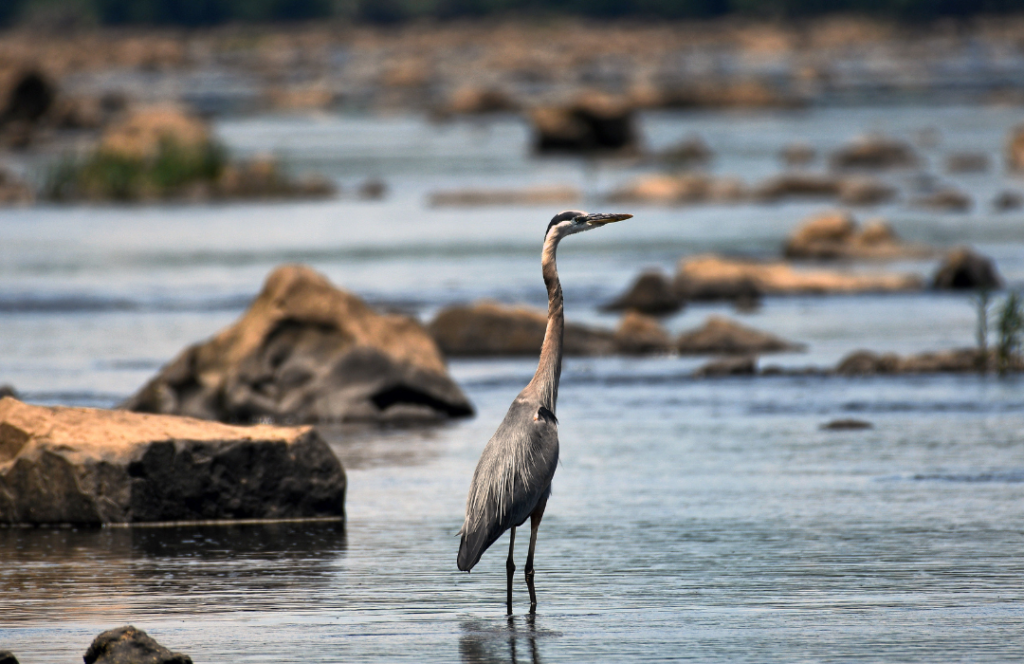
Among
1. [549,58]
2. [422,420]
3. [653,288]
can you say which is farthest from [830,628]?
[549,58]

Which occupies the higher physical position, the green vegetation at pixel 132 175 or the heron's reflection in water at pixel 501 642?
the heron's reflection in water at pixel 501 642

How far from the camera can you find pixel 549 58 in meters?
158

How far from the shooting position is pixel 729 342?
19578mm

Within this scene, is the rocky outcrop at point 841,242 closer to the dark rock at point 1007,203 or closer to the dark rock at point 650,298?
the dark rock at point 650,298

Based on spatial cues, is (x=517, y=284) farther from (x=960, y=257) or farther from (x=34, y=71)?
(x=34, y=71)

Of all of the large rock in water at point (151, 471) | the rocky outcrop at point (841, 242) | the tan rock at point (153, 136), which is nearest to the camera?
the large rock in water at point (151, 471)

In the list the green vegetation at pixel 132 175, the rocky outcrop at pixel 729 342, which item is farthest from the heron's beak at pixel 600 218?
the green vegetation at pixel 132 175

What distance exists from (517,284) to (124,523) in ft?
53.3

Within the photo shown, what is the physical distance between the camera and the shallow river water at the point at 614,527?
27.9ft

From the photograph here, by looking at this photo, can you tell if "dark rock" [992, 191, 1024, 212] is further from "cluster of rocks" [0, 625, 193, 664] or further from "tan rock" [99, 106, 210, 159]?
"cluster of rocks" [0, 625, 193, 664]

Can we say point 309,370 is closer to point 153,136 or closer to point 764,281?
point 764,281

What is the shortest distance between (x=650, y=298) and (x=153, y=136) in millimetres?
29438

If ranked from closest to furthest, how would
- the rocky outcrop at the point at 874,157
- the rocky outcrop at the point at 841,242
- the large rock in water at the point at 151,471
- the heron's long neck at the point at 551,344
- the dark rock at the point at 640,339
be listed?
the heron's long neck at the point at 551,344 < the large rock in water at the point at 151,471 < the dark rock at the point at 640,339 < the rocky outcrop at the point at 841,242 < the rocky outcrop at the point at 874,157

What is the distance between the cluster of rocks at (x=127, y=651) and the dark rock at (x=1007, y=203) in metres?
33.0
